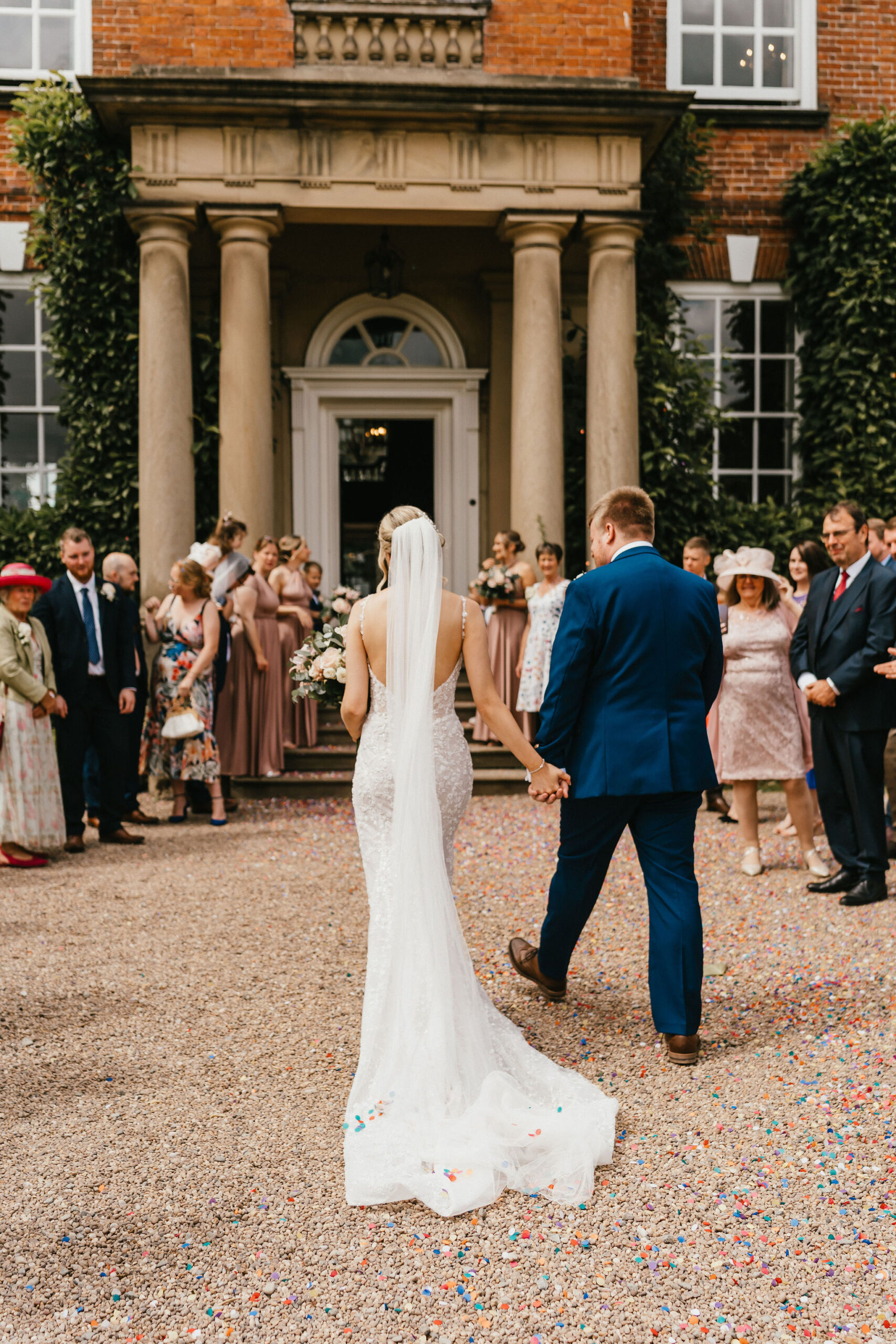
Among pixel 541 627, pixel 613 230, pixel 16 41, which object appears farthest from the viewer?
pixel 16 41

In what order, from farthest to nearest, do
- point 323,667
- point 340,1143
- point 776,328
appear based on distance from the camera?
point 776,328, point 323,667, point 340,1143

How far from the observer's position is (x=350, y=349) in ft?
41.7

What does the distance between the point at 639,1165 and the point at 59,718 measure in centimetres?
535

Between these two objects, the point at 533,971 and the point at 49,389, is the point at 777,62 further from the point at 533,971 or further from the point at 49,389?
the point at 533,971

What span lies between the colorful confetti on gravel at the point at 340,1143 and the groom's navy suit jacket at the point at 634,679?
1.00 metres

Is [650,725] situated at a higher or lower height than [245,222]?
lower

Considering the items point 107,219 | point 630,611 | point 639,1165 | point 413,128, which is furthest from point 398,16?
point 639,1165

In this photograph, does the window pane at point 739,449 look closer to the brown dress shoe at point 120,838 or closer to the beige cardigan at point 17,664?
the brown dress shoe at point 120,838

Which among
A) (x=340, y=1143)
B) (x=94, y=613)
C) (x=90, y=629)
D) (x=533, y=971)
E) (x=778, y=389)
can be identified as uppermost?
(x=778, y=389)

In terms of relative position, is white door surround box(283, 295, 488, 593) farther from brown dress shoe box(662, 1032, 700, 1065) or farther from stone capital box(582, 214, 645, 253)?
brown dress shoe box(662, 1032, 700, 1065)

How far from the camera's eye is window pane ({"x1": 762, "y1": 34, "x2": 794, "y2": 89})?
12.7 m

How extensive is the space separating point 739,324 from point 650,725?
10.1 m

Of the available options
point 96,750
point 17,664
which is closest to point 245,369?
point 96,750

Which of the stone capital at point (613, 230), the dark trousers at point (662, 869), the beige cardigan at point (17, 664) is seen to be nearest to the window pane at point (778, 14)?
the stone capital at point (613, 230)
